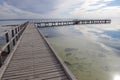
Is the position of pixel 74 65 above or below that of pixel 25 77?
below

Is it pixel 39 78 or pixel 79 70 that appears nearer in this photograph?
pixel 39 78

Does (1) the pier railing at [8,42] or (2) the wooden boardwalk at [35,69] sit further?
(1) the pier railing at [8,42]

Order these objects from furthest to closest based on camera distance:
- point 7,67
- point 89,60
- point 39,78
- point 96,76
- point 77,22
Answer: point 77,22 < point 89,60 < point 96,76 < point 7,67 < point 39,78

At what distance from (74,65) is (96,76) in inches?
95.0

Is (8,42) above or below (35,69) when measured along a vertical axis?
above

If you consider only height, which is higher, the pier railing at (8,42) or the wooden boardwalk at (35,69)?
the pier railing at (8,42)

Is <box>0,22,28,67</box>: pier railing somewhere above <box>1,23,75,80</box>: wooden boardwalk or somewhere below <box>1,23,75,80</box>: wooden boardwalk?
above

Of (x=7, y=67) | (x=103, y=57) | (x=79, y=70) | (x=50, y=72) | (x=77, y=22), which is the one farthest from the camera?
(x=77, y=22)

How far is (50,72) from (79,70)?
5.84 m

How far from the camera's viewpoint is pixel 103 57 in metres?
14.0

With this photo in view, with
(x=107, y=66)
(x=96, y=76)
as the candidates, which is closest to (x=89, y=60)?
(x=107, y=66)

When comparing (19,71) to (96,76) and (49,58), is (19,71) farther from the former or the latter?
(96,76)

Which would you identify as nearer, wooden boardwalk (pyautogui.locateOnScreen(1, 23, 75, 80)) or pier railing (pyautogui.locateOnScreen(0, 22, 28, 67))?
wooden boardwalk (pyautogui.locateOnScreen(1, 23, 75, 80))

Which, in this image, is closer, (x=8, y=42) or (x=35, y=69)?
(x=35, y=69)
